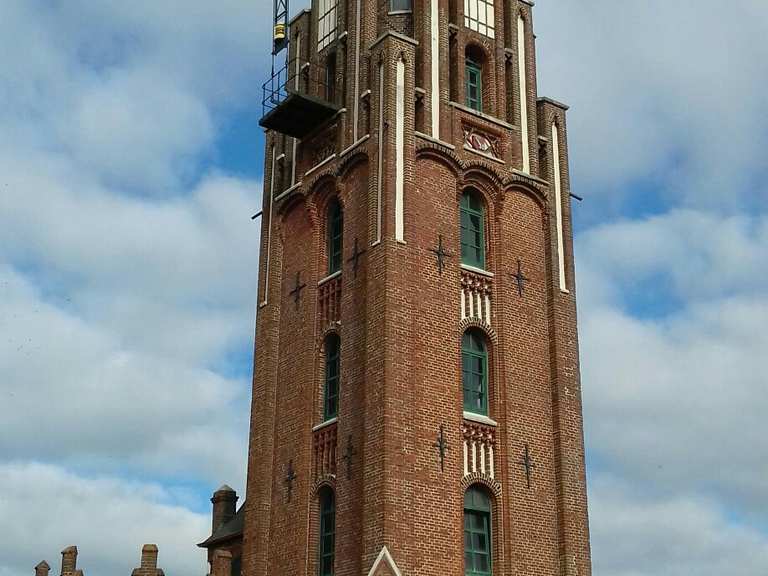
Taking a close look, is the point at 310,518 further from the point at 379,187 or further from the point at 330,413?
the point at 379,187

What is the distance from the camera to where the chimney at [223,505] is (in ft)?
125

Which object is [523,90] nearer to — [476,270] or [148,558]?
[476,270]

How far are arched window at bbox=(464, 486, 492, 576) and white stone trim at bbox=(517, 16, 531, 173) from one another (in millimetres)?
9205

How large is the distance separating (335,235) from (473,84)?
584 cm

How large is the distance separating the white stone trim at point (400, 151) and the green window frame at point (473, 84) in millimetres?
2534

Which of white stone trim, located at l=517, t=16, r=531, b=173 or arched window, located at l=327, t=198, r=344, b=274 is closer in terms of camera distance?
arched window, located at l=327, t=198, r=344, b=274

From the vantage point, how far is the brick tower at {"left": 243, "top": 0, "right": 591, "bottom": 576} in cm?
2678

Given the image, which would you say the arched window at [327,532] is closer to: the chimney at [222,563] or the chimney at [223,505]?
the chimney at [222,563]

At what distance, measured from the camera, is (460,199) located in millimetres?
30297

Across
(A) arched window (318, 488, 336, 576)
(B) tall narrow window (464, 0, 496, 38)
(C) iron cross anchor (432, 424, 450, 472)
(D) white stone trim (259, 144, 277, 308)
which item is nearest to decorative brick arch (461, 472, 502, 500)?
(C) iron cross anchor (432, 424, 450, 472)

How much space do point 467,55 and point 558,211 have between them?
200 inches

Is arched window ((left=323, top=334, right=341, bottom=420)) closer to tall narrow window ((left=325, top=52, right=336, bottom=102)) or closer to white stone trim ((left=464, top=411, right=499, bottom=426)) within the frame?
white stone trim ((left=464, top=411, right=499, bottom=426))

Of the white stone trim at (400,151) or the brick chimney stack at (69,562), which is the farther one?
the brick chimney stack at (69,562)

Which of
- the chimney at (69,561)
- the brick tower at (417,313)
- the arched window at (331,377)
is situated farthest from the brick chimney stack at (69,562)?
the arched window at (331,377)
